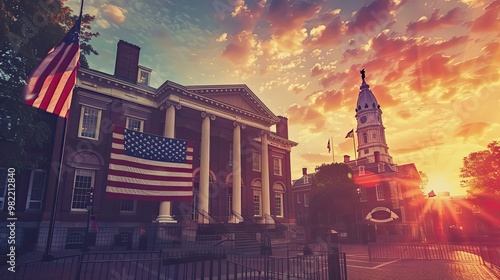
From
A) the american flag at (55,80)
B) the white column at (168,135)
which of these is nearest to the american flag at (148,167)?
the white column at (168,135)

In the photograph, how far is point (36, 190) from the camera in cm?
1820

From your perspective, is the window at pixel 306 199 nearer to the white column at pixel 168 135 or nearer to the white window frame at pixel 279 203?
the white window frame at pixel 279 203

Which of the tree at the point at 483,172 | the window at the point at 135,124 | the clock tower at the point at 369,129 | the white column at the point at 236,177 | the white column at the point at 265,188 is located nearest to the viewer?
the window at the point at 135,124

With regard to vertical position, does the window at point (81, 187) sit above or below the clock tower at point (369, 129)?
below

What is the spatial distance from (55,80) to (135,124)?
13820 mm

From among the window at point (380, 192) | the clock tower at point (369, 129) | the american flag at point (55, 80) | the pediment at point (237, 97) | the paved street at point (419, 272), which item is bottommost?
the paved street at point (419, 272)

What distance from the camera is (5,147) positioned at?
16.5 meters

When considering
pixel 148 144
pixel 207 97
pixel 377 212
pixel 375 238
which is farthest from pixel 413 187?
pixel 148 144

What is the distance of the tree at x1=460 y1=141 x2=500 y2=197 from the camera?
139 feet

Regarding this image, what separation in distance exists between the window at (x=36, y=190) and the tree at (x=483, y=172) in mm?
55226

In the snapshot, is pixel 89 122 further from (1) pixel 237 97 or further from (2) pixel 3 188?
(1) pixel 237 97

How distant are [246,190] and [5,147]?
1967 centimetres

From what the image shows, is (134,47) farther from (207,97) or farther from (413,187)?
(413,187)

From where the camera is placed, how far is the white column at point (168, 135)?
19.9 m
